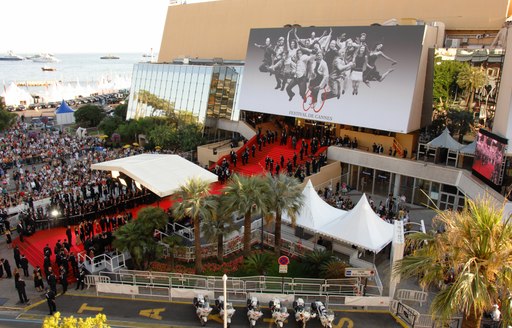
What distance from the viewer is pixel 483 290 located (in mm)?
7992

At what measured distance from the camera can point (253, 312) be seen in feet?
49.0

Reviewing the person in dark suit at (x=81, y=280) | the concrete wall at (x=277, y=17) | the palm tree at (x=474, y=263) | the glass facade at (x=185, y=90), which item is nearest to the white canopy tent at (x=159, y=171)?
the person in dark suit at (x=81, y=280)

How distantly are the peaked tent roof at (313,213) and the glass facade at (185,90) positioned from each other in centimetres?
2044

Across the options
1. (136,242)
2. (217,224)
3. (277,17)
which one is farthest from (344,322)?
(277,17)

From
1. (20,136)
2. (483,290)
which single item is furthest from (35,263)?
(20,136)

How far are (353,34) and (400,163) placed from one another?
34.1 feet

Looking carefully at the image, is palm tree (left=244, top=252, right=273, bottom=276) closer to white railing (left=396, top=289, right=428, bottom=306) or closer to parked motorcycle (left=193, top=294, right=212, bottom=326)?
parked motorcycle (left=193, top=294, right=212, bottom=326)

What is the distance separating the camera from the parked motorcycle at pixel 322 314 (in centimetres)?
1473

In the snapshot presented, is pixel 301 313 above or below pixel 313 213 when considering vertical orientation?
below

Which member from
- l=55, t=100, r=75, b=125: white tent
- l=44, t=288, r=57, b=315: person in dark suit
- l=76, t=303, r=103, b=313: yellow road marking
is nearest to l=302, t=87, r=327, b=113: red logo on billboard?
l=76, t=303, r=103, b=313: yellow road marking

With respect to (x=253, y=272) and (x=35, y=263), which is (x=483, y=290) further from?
(x=35, y=263)

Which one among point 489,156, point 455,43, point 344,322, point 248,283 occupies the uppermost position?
point 455,43

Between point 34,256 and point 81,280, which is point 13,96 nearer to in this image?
point 34,256

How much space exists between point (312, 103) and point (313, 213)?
14935 mm
